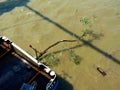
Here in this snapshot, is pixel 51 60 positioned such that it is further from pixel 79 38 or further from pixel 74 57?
pixel 79 38

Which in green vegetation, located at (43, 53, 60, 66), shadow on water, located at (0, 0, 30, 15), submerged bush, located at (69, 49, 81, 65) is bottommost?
shadow on water, located at (0, 0, 30, 15)

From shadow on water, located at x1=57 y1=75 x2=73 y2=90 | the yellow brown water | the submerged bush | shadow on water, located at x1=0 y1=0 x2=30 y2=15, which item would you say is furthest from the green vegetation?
shadow on water, located at x1=0 y1=0 x2=30 y2=15

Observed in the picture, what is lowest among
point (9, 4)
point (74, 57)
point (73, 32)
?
point (9, 4)

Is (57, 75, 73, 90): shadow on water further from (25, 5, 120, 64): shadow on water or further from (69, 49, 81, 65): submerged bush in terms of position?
(25, 5, 120, 64): shadow on water

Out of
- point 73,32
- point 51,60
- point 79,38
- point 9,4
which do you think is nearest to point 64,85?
point 51,60

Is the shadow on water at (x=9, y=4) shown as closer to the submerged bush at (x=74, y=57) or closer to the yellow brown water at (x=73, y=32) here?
the yellow brown water at (x=73, y=32)

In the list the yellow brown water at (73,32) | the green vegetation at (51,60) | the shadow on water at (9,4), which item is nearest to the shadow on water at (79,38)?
the yellow brown water at (73,32)
